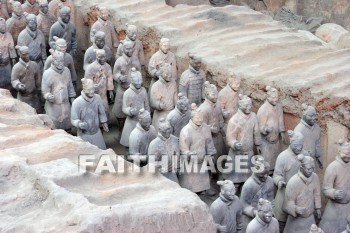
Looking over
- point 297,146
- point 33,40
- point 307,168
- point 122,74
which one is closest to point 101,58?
point 122,74

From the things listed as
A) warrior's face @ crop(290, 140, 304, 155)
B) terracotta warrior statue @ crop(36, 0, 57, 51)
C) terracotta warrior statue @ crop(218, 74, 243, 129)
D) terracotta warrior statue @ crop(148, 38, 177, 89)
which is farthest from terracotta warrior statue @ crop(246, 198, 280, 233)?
terracotta warrior statue @ crop(36, 0, 57, 51)

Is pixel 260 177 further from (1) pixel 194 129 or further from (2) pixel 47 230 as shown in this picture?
(2) pixel 47 230

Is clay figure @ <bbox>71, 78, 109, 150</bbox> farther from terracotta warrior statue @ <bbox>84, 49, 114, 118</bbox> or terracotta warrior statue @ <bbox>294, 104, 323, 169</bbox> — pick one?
terracotta warrior statue @ <bbox>294, 104, 323, 169</bbox>

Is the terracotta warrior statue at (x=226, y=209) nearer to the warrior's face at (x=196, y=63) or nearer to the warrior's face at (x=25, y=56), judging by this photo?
the warrior's face at (x=196, y=63)

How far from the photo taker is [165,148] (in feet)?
23.3

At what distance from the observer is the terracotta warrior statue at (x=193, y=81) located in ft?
27.6

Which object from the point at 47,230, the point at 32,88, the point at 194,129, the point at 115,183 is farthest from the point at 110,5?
the point at 47,230

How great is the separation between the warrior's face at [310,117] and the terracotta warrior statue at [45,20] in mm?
3804

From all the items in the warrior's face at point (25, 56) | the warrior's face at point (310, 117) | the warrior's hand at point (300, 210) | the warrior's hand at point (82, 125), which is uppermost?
the warrior's face at point (25, 56)

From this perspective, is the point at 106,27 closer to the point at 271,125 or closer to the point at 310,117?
the point at 271,125

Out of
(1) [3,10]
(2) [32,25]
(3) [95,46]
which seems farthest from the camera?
(1) [3,10]

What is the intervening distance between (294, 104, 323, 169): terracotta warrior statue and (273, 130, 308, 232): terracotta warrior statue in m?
0.33

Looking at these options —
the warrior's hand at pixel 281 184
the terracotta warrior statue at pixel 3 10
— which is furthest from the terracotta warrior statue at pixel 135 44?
the warrior's hand at pixel 281 184

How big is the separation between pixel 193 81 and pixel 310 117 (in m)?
1.52
